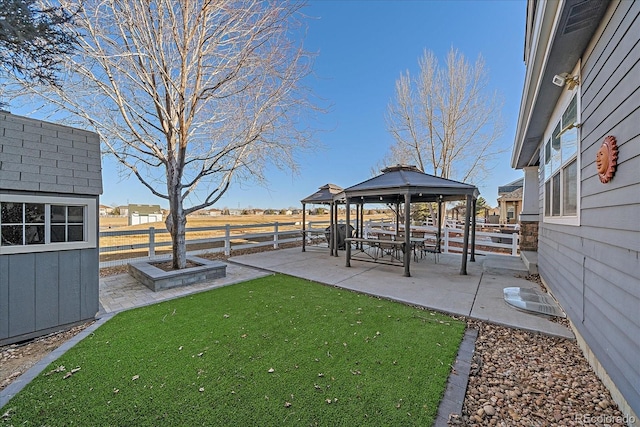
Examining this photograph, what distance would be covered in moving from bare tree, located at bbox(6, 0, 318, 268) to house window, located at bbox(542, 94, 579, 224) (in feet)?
16.2

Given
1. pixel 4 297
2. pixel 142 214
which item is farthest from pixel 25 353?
pixel 142 214

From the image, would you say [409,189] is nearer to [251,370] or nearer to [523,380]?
[523,380]

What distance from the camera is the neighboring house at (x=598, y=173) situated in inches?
75.8

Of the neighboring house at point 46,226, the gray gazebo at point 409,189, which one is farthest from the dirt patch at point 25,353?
the gray gazebo at point 409,189

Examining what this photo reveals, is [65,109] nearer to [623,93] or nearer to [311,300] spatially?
[311,300]

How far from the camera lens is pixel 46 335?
3400mm

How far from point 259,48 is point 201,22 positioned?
118 centimetres

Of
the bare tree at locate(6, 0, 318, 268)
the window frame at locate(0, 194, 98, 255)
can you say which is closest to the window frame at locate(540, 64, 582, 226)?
the bare tree at locate(6, 0, 318, 268)

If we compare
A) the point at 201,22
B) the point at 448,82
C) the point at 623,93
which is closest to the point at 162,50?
the point at 201,22

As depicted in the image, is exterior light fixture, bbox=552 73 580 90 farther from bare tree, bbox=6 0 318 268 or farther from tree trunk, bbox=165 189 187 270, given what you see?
tree trunk, bbox=165 189 187 270

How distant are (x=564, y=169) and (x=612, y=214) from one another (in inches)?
89.4

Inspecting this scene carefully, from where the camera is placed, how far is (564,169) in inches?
157

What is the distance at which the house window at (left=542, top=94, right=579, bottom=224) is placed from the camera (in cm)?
343

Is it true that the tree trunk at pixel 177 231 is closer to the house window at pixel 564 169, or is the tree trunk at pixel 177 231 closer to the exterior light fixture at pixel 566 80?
the house window at pixel 564 169
